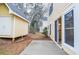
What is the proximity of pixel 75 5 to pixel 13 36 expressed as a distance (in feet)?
16.9

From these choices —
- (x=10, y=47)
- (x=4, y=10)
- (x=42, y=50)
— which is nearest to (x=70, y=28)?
(x=42, y=50)

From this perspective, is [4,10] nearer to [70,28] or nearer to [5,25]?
[5,25]

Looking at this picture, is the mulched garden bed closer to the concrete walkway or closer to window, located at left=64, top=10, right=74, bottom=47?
the concrete walkway

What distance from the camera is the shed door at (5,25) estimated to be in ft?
27.3

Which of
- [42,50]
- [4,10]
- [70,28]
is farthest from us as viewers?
[4,10]

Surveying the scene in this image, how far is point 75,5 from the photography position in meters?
4.76

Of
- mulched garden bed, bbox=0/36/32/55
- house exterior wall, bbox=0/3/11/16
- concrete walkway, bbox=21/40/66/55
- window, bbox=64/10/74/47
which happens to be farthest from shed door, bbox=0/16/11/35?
window, bbox=64/10/74/47

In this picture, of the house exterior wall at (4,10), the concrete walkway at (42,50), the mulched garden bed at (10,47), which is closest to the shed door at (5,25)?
the house exterior wall at (4,10)

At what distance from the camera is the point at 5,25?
27.9 ft

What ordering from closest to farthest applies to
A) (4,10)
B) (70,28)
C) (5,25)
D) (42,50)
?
(70,28) < (42,50) < (5,25) < (4,10)

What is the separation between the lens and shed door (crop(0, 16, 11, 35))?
834cm

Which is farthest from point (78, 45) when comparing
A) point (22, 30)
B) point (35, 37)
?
point (22, 30)

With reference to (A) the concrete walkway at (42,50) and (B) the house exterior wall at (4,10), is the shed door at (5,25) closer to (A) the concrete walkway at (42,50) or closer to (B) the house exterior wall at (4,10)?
(B) the house exterior wall at (4,10)

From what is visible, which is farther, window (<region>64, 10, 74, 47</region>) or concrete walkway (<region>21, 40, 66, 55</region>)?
concrete walkway (<region>21, 40, 66, 55</region>)
